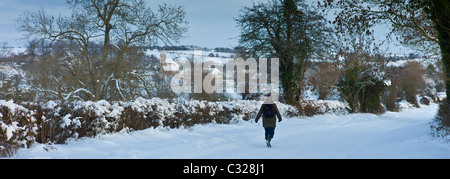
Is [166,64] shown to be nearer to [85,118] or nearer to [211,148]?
[85,118]

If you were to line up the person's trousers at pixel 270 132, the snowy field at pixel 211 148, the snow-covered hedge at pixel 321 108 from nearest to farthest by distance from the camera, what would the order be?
the snowy field at pixel 211 148, the person's trousers at pixel 270 132, the snow-covered hedge at pixel 321 108

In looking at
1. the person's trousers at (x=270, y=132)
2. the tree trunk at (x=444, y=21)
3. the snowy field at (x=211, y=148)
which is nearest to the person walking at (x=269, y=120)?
the person's trousers at (x=270, y=132)

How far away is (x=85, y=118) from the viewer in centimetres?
659

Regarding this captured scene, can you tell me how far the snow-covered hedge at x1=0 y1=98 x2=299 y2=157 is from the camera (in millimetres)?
5156

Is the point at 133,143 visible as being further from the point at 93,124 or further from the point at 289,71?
the point at 289,71

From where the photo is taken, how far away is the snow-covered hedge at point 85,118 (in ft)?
16.9

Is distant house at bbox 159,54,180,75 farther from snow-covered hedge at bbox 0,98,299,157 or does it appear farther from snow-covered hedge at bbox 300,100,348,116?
snow-covered hedge at bbox 300,100,348,116

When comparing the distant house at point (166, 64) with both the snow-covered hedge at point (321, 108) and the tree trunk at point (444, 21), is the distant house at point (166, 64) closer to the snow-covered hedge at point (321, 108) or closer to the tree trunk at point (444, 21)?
the snow-covered hedge at point (321, 108)

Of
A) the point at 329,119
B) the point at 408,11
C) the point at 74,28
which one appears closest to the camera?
the point at 408,11

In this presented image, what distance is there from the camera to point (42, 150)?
5.34 meters
